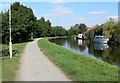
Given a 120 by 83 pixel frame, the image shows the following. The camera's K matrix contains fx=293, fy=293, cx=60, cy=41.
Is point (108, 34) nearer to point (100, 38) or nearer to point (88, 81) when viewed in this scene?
point (100, 38)

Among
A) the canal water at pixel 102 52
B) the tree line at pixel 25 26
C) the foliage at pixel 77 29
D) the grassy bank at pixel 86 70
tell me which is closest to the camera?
the grassy bank at pixel 86 70

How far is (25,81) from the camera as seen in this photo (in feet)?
41.8

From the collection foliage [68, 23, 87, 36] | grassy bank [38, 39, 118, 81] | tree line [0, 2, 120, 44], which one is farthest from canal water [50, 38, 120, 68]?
foliage [68, 23, 87, 36]

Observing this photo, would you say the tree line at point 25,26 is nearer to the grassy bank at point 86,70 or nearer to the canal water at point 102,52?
the canal water at point 102,52

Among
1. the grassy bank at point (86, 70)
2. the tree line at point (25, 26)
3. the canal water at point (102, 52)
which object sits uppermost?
the tree line at point (25, 26)

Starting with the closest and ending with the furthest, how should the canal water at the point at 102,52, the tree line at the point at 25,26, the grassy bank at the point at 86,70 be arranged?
the grassy bank at the point at 86,70
the canal water at the point at 102,52
the tree line at the point at 25,26

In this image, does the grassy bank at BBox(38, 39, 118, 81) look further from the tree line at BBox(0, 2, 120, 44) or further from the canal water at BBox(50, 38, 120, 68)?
the tree line at BBox(0, 2, 120, 44)

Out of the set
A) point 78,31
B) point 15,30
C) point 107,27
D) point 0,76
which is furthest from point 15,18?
point 78,31

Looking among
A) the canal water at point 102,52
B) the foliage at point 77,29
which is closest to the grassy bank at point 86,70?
the canal water at point 102,52

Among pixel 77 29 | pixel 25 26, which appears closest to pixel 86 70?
pixel 25 26

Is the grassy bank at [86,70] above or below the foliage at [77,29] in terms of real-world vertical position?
below

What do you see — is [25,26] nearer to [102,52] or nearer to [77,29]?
[102,52]

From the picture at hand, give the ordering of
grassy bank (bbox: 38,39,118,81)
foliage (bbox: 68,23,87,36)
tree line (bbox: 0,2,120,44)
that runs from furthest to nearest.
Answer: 1. foliage (bbox: 68,23,87,36)
2. tree line (bbox: 0,2,120,44)
3. grassy bank (bbox: 38,39,118,81)

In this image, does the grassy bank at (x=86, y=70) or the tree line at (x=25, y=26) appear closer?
the grassy bank at (x=86, y=70)
